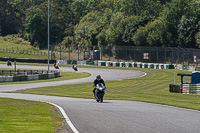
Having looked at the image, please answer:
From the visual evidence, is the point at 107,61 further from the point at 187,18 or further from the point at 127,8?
the point at 127,8

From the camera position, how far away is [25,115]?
14.6m

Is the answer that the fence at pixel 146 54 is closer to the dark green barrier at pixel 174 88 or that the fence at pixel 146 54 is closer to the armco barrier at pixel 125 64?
the armco barrier at pixel 125 64

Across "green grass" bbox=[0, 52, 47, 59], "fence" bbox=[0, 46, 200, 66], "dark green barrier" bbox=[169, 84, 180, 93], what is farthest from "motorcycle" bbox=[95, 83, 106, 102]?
"green grass" bbox=[0, 52, 47, 59]

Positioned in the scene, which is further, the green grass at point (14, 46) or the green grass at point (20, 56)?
the green grass at point (14, 46)

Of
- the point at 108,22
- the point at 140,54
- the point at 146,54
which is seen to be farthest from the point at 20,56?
the point at 146,54

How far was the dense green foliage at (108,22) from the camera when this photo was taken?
Result: 290 feet

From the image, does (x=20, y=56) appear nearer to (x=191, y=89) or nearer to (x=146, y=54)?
(x=146, y=54)

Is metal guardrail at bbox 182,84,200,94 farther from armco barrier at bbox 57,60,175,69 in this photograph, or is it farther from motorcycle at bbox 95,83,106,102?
armco barrier at bbox 57,60,175,69

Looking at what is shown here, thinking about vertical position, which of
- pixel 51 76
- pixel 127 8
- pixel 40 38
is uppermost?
pixel 127 8

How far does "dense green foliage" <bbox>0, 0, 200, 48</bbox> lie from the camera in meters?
88.4

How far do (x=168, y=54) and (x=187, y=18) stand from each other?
16.4 metres

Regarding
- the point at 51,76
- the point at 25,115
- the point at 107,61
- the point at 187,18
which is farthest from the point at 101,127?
the point at 187,18

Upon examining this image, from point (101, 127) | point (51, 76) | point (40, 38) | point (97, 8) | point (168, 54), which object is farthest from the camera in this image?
point (97, 8)

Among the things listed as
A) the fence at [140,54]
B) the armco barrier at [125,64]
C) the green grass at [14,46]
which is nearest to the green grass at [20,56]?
the fence at [140,54]
